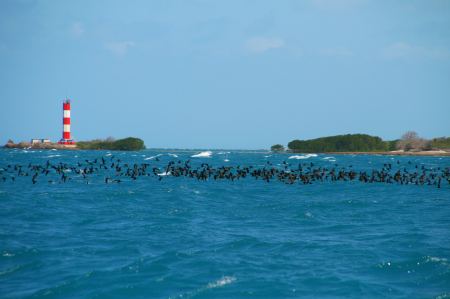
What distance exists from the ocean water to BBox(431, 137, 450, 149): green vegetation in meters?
133

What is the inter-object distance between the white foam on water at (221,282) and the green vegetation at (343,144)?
167 metres

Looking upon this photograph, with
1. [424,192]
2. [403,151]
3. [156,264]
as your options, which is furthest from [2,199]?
[403,151]

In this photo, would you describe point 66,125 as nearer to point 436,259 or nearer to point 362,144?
point 362,144

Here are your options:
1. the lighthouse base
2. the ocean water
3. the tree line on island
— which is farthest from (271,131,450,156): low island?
the ocean water

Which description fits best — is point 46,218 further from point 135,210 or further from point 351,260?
point 351,260

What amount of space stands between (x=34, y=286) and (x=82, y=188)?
27.6m

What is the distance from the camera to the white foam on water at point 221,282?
50.4 ft

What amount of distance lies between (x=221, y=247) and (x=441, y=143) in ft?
514

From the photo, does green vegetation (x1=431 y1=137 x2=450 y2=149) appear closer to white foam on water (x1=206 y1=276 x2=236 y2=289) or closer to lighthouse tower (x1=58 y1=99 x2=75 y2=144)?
lighthouse tower (x1=58 y1=99 x2=75 y2=144)

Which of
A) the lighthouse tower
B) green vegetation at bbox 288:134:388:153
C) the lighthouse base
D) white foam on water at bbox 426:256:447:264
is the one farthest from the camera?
green vegetation at bbox 288:134:388:153

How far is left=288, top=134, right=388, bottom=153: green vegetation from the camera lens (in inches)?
7042

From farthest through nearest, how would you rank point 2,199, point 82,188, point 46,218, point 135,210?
point 82,188 → point 2,199 → point 135,210 → point 46,218

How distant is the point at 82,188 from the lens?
4238cm

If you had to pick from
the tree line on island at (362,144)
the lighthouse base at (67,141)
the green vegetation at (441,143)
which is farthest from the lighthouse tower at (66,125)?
the green vegetation at (441,143)
